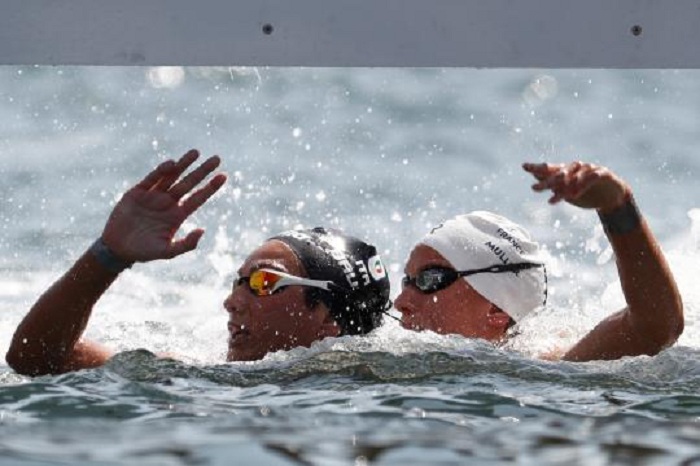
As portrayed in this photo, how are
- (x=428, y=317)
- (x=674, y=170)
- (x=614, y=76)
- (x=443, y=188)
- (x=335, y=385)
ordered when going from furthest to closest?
1. (x=614, y=76)
2. (x=674, y=170)
3. (x=443, y=188)
4. (x=428, y=317)
5. (x=335, y=385)

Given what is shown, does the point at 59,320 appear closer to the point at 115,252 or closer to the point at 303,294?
the point at 115,252

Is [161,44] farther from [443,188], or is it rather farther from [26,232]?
[443,188]

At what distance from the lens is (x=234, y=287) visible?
19.2 ft

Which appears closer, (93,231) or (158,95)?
(93,231)

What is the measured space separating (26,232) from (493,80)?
617 centimetres

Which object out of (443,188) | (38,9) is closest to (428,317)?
(38,9)

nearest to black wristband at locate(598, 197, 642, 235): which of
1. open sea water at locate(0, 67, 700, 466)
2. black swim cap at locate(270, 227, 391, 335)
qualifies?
open sea water at locate(0, 67, 700, 466)

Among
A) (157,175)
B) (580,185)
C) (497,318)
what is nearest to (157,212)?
(157,175)

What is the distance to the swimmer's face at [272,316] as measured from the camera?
5746mm

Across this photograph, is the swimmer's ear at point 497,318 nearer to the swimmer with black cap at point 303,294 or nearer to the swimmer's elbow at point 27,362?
the swimmer with black cap at point 303,294

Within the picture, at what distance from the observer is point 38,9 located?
6.44 meters

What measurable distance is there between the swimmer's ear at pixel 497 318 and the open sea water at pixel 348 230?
0.08 meters

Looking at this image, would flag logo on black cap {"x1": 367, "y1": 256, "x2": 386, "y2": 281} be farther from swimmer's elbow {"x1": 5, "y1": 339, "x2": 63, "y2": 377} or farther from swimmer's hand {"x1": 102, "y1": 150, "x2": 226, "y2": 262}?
swimmer's elbow {"x1": 5, "y1": 339, "x2": 63, "y2": 377}

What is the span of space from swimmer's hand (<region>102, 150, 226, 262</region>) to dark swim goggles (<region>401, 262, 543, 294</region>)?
123cm
